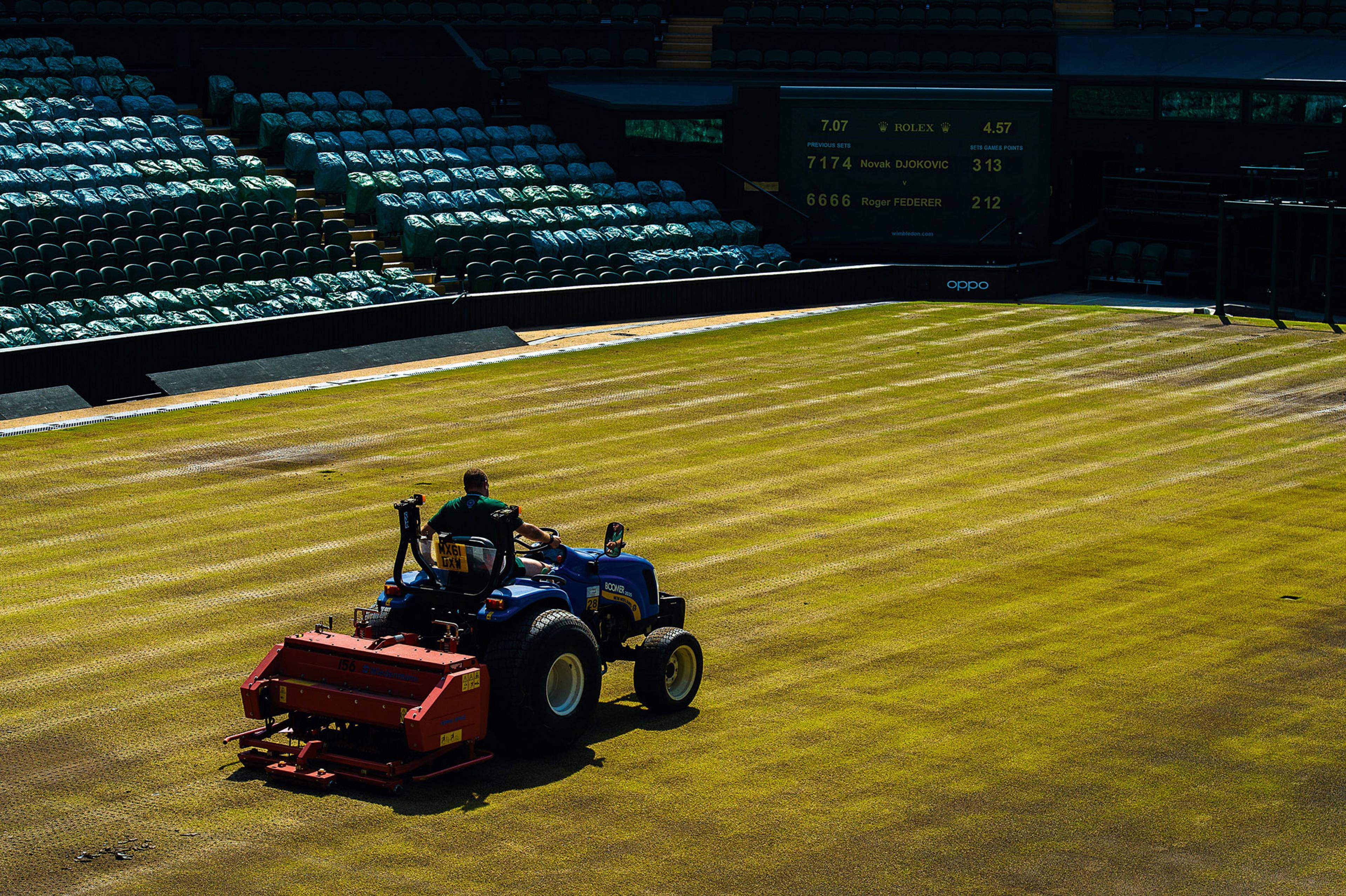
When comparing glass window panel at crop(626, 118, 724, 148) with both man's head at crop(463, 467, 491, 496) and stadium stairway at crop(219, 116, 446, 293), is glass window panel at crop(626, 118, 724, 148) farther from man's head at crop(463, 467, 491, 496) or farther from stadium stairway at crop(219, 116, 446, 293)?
man's head at crop(463, 467, 491, 496)

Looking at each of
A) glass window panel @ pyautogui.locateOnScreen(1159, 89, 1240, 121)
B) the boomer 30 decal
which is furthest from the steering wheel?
glass window panel @ pyautogui.locateOnScreen(1159, 89, 1240, 121)

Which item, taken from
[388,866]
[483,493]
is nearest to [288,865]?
[388,866]

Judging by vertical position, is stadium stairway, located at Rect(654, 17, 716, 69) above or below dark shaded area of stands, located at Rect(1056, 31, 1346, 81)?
above

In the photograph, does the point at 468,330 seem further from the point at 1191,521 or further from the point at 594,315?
the point at 1191,521

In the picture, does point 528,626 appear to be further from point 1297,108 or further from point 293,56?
point 1297,108

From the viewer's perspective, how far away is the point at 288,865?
944 centimetres

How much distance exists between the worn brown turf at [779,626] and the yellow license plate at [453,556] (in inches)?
57.0

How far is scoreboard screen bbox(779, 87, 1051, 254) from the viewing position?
3791 centimetres

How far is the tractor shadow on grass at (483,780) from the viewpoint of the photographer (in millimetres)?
10391

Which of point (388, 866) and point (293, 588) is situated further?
point (293, 588)

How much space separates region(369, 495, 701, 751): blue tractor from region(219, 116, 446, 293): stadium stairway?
69.4 ft

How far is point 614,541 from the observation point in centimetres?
1188

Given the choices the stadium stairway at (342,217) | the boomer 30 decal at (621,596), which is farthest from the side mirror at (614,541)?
the stadium stairway at (342,217)

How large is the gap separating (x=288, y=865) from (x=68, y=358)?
1711 centimetres
